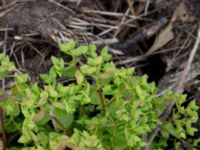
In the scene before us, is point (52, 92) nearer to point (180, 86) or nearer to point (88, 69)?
point (88, 69)

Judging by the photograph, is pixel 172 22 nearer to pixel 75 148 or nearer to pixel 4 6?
pixel 4 6

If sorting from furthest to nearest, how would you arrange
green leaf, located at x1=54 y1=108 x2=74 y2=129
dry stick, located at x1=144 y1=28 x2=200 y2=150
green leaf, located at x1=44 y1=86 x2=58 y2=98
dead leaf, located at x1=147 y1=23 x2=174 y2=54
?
dead leaf, located at x1=147 y1=23 x2=174 y2=54, dry stick, located at x1=144 y1=28 x2=200 y2=150, green leaf, located at x1=54 y1=108 x2=74 y2=129, green leaf, located at x1=44 y1=86 x2=58 y2=98

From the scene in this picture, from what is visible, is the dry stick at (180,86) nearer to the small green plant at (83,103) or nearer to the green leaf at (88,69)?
the small green plant at (83,103)

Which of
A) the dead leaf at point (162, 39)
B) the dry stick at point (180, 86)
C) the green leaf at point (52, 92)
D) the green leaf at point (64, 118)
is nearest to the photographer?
the green leaf at point (52, 92)

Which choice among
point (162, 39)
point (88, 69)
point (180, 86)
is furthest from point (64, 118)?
point (162, 39)

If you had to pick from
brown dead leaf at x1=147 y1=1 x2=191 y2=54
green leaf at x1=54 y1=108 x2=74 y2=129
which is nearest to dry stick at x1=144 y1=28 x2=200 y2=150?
brown dead leaf at x1=147 y1=1 x2=191 y2=54

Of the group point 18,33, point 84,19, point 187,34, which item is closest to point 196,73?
point 187,34

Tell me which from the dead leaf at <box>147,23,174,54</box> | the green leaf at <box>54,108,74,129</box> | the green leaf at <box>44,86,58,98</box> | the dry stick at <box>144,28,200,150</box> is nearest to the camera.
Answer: the green leaf at <box>44,86,58,98</box>

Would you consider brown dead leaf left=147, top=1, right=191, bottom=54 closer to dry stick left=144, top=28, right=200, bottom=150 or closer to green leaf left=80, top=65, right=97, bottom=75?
dry stick left=144, top=28, right=200, bottom=150

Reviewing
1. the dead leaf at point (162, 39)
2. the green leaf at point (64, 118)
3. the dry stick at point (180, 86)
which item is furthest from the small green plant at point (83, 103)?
the dead leaf at point (162, 39)
